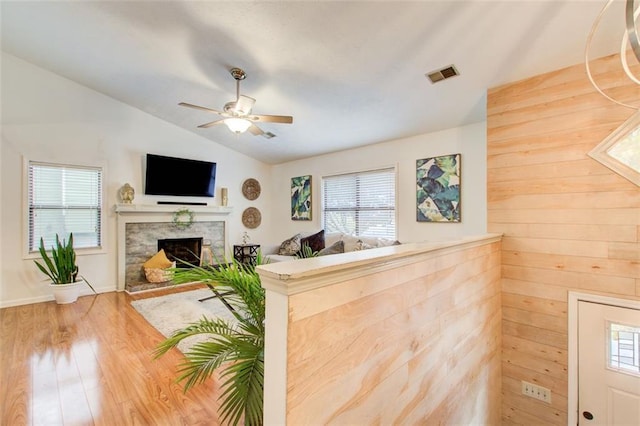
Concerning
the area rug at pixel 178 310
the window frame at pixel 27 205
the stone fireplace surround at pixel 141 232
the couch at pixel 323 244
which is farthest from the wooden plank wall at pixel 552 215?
the window frame at pixel 27 205

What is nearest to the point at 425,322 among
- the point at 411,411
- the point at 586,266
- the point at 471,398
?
the point at 411,411

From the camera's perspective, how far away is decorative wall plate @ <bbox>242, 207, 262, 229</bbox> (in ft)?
21.3

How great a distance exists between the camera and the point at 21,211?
4098 mm

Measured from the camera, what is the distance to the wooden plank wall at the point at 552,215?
216cm

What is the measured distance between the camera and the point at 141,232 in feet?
16.7

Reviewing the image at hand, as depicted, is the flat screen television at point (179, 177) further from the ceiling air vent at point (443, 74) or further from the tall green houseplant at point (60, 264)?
the ceiling air vent at point (443, 74)

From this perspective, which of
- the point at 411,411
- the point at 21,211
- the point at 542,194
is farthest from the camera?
the point at 21,211

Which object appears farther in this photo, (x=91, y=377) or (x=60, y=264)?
(x=60, y=264)

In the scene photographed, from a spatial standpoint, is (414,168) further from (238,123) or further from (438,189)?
(238,123)

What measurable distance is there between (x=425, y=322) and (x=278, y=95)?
3.22 metres

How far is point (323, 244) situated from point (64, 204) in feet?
13.7

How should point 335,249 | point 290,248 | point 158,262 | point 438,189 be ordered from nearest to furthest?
point 438,189 < point 335,249 < point 158,262 < point 290,248

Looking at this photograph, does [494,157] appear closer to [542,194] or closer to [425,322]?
[542,194]

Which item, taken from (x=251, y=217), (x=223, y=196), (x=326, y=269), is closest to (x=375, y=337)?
(x=326, y=269)
